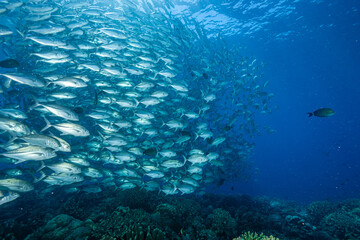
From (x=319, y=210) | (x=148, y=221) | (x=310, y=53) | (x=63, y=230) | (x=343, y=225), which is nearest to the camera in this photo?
(x=63, y=230)

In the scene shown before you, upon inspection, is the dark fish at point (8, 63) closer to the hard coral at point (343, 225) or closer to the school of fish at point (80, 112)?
the school of fish at point (80, 112)

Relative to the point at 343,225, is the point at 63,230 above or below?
above

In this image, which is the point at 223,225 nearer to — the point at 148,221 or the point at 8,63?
the point at 148,221

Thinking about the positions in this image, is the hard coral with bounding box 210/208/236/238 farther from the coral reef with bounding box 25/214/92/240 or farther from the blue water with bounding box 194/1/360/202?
the blue water with bounding box 194/1/360/202

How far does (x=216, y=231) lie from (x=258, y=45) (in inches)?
1482

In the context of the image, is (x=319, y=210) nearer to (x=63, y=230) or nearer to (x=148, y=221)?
(x=148, y=221)

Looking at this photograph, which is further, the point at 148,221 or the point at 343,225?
the point at 343,225

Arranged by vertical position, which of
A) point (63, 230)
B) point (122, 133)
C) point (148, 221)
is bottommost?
point (148, 221)

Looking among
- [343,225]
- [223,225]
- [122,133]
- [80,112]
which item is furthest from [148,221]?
[343,225]

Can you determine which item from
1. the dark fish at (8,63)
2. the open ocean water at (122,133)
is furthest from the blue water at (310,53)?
the dark fish at (8,63)

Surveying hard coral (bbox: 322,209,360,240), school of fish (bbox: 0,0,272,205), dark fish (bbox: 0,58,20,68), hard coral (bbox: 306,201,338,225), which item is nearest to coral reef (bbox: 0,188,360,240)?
hard coral (bbox: 322,209,360,240)

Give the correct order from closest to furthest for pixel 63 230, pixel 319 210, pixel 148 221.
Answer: pixel 63 230 → pixel 148 221 → pixel 319 210

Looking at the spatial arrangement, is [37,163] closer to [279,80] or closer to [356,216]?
[356,216]

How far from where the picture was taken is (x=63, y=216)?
18.1 ft
